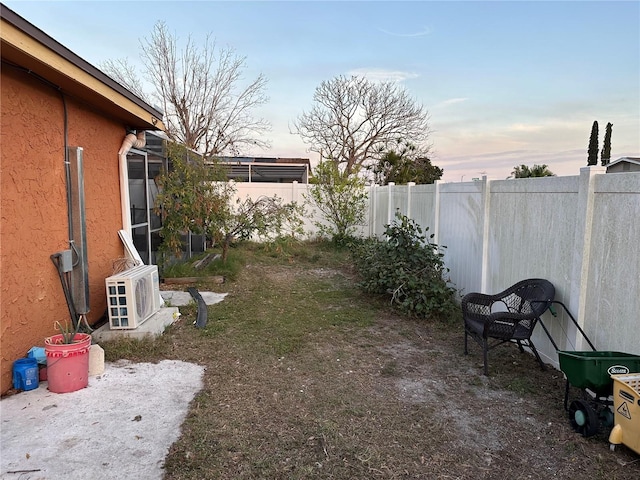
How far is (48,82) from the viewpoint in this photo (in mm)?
3645

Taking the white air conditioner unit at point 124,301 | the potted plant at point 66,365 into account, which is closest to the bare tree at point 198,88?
the white air conditioner unit at point 124,301

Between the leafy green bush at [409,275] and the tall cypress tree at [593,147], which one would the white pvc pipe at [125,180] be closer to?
the leafy green bush at [409,275]

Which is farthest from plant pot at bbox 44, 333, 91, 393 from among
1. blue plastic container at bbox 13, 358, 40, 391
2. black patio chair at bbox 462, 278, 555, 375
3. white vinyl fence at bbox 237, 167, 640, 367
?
white vinyl fence at bbox 237, 167, 640, 367

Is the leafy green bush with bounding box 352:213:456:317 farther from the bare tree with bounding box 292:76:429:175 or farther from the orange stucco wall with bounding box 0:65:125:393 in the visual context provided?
the bare tree with bounding box 292:76:429:175

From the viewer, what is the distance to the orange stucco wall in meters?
3.15

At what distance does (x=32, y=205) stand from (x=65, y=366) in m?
1.39

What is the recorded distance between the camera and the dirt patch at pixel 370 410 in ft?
7.86

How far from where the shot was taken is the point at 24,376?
3.16 metres

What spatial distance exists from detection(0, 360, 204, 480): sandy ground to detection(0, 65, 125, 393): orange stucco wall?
1.84ft

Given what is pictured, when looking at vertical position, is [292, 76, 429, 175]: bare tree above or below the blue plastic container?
above

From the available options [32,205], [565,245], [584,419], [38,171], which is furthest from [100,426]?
[565,245]

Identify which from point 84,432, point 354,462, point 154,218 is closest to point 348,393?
point 354,462

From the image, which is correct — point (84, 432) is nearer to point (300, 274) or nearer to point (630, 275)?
point (630, 275)

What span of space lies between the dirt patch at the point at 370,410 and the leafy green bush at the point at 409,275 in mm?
319
